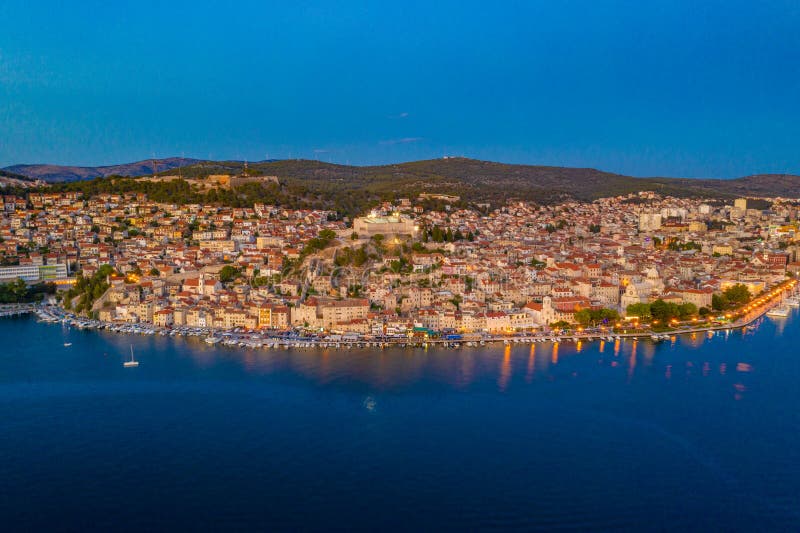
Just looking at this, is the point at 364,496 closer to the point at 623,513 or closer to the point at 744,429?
the point at 623,513

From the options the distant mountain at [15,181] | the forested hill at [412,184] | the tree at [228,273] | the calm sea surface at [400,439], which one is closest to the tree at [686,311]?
the calm sea surface at [400,439]

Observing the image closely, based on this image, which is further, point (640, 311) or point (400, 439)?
point (640, 311)

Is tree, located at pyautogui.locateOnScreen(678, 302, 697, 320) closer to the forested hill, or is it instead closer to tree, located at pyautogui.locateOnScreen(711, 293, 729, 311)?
tree, located at pyautogui.locateOnScreen(711, 293, 729, 311)

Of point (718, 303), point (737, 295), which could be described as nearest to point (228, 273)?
point (718, 303)

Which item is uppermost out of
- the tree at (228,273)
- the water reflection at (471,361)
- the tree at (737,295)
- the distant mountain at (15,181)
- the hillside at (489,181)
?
the hillside at (489,181)

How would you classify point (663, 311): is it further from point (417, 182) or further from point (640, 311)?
point (417, 182)

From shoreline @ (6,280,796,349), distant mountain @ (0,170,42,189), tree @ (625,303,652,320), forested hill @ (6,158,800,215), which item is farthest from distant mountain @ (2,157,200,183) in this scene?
tree @ (625,303,652,320)

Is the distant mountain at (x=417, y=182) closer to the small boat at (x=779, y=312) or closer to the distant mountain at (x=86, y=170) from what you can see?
the distant mountain at (x=86, y=170)
